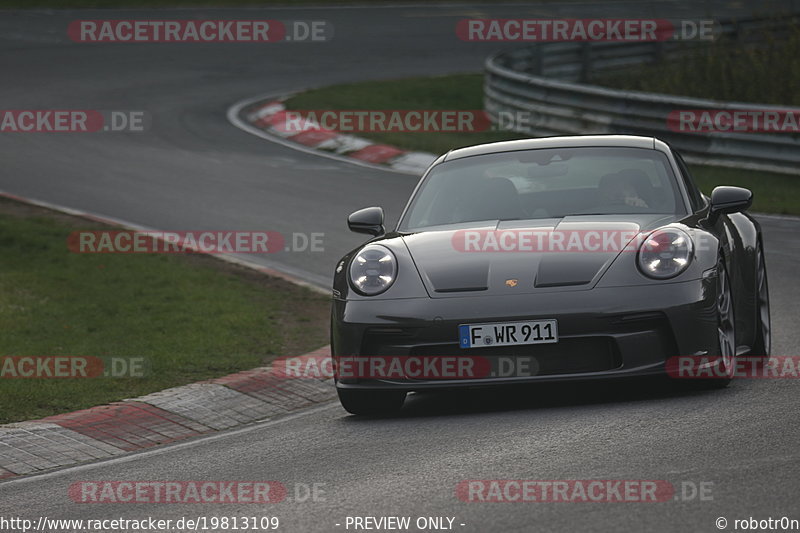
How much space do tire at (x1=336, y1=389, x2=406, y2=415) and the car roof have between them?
70.5 inches

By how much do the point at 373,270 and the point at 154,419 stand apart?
150cm

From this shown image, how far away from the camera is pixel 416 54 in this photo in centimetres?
3014

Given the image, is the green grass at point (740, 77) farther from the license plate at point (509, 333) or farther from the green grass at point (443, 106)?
the license plate at point (509, 333)

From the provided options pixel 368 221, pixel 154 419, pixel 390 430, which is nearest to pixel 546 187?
pixel 368 221

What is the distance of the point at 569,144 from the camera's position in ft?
26.5

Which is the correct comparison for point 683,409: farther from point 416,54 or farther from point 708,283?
point 416,54

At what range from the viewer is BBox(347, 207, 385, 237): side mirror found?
7.72 metres

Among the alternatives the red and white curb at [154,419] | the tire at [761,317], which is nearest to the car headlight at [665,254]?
the tire at [761,317]

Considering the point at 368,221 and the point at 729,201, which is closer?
the point at 729,201

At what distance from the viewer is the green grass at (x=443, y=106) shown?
15.3 metres

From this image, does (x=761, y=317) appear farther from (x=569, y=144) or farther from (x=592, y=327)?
(x=592, y=327)

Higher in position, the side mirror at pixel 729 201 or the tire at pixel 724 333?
the side mirror at pixel 729 201

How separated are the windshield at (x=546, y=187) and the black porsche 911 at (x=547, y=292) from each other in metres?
0.01

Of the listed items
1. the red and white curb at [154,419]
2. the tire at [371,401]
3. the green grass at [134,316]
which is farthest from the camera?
the green grass at [134,316]
